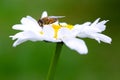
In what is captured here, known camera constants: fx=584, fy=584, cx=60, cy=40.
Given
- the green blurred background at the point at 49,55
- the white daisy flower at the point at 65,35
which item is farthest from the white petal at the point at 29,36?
the green blurred background at the point at 49,55

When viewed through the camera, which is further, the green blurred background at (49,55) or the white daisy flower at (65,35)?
the green blurred background at (49,55)

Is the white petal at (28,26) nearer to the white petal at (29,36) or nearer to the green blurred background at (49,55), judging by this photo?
the white petal at (29,36)

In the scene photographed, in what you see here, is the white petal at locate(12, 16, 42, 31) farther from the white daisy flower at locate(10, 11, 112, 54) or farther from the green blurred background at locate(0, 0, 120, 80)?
the green blurred background at locate(0, 0, 120, 80)

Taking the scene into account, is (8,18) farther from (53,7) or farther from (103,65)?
(103,65)

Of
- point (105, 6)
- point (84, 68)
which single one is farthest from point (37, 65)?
point (105, 6)

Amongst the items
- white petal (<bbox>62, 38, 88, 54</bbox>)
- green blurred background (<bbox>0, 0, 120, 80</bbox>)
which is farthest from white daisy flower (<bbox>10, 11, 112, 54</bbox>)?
green blurred background (<bbox>0, 0, 120, 80</bbox>)

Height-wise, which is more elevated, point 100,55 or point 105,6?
point 105,6

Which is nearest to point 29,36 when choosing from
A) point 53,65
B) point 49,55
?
point 53,65

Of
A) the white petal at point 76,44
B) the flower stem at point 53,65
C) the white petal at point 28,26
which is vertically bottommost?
the flower stem at point 53,65

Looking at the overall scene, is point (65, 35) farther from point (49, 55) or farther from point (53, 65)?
point (49, 55)

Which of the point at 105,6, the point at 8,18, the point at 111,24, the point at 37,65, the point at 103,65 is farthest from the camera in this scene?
the point at 105,6
